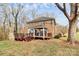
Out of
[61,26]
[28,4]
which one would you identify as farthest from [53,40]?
[28,4]

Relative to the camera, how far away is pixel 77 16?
1.93 m

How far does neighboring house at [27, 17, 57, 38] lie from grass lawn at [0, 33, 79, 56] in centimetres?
6

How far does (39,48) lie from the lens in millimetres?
1927

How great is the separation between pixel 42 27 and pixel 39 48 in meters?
0.19

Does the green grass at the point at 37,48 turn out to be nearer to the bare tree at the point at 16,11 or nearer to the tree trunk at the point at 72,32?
the tree trunk at the point at 72,32

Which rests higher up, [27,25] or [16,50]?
[27,25]

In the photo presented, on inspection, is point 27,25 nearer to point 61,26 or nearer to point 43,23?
point 43,23

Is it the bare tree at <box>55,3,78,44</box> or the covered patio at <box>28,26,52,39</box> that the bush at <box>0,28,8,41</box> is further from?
the bare tree at <box>55,3,78,44</box>

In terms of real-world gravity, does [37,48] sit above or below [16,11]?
below

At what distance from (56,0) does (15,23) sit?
0.42m

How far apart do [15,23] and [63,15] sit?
1.41ft

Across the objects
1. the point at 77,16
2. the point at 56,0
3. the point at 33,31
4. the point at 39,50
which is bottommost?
the point at 39,50

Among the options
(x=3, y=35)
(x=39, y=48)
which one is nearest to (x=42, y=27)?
(x=39, y=48)

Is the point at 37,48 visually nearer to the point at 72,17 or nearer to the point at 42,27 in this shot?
the point at 42,27
